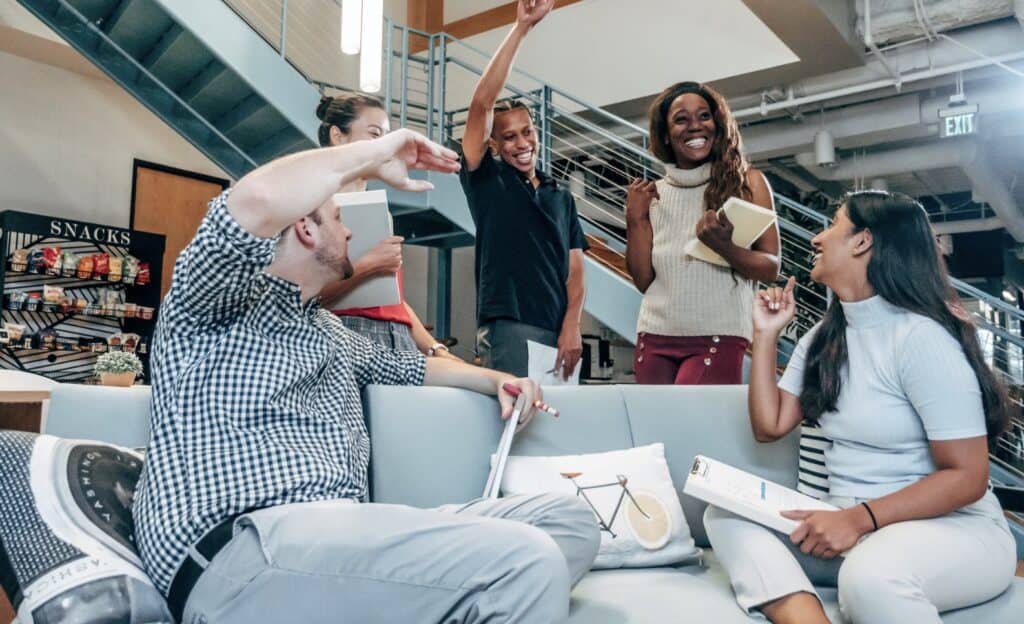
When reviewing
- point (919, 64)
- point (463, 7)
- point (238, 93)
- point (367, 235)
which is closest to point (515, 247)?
point (367, 235)

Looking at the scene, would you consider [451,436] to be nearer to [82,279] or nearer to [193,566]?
[193,566]

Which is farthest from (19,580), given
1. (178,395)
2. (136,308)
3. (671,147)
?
(136,308)

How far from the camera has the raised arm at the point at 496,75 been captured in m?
2.03

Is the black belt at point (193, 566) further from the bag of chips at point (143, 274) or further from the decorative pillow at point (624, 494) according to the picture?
the bag of chips at point (143, 274)

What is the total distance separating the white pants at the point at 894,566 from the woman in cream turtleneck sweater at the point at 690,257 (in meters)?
0.67

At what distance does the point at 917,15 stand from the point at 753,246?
11.9 feet

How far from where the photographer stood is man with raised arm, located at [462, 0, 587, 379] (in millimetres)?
2145

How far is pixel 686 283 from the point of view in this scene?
219 cm

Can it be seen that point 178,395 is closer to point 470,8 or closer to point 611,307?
point 611,307

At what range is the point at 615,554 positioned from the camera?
5.49 feet

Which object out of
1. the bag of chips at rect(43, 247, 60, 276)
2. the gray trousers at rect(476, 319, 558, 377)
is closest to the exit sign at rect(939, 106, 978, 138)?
the gray trousers at rect(476, 319, 558, 377)

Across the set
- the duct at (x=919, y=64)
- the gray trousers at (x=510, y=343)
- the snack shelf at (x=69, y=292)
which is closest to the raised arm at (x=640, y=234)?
the gray trousers at (x=510, y=343)

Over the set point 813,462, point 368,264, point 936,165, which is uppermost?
point 936,165

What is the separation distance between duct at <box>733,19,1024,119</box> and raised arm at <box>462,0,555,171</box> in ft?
→ 14.2
